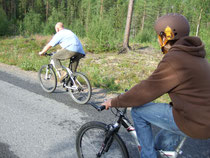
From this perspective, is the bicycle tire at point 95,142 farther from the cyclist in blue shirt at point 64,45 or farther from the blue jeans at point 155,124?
the cyclist in blue shirt at point 64,45

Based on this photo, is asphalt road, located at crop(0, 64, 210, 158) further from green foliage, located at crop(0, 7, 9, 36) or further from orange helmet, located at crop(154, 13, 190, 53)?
green foliage, located at crop(0, 7, 9, 36)

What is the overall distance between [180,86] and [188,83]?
7 centimetres

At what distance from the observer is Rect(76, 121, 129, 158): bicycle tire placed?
2.36m

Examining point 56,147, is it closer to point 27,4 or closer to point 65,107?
point 65,107

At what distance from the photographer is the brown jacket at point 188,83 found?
1.76 metres

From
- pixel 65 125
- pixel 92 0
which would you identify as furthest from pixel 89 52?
pixel 92 0

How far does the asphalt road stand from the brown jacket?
1551 millimetres

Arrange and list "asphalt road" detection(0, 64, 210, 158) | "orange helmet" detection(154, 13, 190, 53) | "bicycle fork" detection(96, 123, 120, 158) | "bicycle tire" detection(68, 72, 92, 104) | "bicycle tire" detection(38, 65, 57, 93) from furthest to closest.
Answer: "bicycle tire" detection(38, 65, 57, 93) → "bicycle tire" detection(68, 72, 92, 104) → "asphalt road" detection(0, 64, 210, 158) → "bicycle fork" detection(96, 123, 120, 158) → "orange helmet" detection(154, 13, 190, 53)

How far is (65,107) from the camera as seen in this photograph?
5.06 meters

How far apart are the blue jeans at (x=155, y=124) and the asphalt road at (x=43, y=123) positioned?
99cm

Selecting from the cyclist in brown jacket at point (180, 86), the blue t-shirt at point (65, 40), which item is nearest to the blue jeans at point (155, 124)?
the cyclist in brown jacket at point (180, 86)

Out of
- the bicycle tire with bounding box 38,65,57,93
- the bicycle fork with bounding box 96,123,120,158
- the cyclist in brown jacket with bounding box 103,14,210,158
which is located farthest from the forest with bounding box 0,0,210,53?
the cyclist in brown jacket with bounding box 103,14,210,158

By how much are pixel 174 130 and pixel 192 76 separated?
1.97 feet

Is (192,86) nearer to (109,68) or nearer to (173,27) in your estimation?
(173,27)
